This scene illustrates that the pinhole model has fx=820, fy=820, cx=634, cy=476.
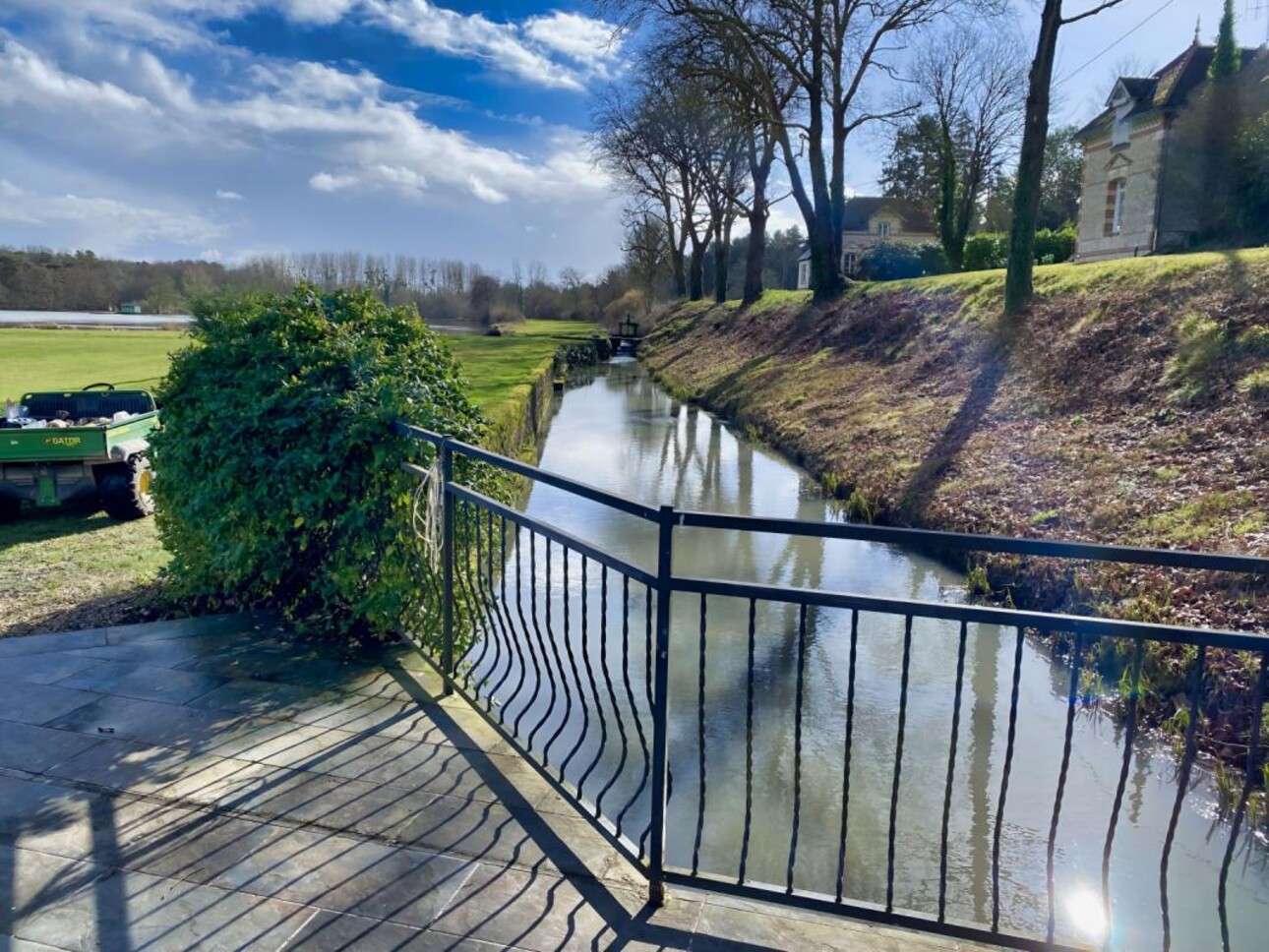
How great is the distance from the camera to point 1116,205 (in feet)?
81.7

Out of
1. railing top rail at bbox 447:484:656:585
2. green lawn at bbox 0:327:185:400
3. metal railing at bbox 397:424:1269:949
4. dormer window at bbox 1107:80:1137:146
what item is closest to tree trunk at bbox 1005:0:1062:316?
metal railing at bbox 397:424:1269:949

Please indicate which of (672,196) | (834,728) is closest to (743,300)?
(672,196)

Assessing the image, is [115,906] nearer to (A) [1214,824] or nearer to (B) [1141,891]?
A: (B) [1141,891]

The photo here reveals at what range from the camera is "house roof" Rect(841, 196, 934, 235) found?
56.7 metres

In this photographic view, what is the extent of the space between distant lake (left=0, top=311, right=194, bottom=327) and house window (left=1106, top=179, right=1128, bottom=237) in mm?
37995

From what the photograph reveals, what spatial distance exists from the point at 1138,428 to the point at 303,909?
8.14 m

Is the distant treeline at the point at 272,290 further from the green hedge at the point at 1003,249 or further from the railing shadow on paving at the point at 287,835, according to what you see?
the green hedge at the point at 1003,249

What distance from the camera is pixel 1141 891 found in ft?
10.5

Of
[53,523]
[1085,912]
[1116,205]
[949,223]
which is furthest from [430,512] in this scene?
[949,223]

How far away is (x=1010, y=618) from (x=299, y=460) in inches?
122

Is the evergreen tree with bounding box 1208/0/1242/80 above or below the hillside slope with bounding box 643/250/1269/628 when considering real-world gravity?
above

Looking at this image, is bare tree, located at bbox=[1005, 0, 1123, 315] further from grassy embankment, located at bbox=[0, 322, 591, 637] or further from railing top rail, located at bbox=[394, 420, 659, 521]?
railing top rail, located at bbox=[394, 420, 659, 521]

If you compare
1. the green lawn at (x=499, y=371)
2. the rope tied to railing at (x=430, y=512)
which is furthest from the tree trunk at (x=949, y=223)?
the rope tied to railing at (x=430, y=512)

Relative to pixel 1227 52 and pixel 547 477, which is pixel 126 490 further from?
pixel 1227 52
